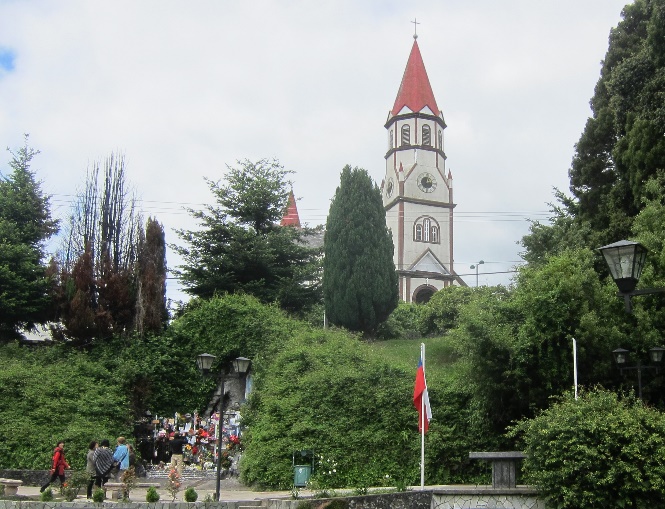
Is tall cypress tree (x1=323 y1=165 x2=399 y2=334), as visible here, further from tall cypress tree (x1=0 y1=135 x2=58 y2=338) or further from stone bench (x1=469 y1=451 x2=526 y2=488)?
stone bench (x1=469 y1=451 x2=526 y2=488)

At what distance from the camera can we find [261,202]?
95.8 feet

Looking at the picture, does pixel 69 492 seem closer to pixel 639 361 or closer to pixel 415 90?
pixel 639 361

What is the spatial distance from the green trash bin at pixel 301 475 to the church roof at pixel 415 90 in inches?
1812

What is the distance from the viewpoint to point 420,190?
59.0 metres

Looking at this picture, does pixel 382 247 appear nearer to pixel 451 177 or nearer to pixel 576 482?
pixel 576 482

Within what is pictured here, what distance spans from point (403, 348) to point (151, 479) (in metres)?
10.8

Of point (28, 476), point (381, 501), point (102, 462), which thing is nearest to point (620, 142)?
point (381, 501)

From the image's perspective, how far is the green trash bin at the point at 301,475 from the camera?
1634 cm

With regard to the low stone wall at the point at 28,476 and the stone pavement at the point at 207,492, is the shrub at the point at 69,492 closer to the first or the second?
the stone pavement at the point at 207,492

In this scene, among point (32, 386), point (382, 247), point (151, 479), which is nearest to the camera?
point (151, 479)

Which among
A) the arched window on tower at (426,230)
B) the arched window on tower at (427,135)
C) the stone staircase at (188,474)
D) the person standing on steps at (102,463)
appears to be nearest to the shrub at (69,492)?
the person standing on steps at (102,463)

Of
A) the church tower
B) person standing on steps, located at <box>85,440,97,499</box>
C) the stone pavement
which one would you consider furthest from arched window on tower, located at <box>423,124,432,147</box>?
person standing on steps, located at <box>85,440,97,499</box>

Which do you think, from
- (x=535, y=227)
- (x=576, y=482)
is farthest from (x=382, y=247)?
(x=576, y=482)

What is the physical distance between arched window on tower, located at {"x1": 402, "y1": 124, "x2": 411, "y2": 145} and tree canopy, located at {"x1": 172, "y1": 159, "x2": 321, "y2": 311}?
3096 cm
